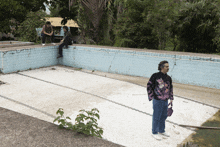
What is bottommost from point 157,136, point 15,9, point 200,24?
point 157,136

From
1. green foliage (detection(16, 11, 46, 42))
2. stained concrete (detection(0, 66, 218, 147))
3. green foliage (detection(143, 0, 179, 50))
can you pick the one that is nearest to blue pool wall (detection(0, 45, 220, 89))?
stained concrete (detection(0, 66, 218, 147))

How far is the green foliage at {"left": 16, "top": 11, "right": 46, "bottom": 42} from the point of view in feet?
38.9

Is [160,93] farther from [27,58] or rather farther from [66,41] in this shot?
[66,41]

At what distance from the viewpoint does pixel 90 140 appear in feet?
7.88

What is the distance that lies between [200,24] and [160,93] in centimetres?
590

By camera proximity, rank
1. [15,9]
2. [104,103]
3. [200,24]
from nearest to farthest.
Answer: [104,103]
[200,24]
[15,9]

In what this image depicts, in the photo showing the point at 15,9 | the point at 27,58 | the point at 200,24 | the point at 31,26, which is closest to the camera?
the point at 27,58

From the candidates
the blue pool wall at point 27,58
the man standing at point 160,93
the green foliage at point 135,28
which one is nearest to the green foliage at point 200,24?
the green foliage at point 135,28

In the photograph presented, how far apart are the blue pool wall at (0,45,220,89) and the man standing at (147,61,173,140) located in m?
3.45

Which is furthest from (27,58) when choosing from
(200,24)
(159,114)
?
(200,24)

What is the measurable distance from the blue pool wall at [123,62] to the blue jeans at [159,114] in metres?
3.52

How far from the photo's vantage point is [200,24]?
877 centimetres

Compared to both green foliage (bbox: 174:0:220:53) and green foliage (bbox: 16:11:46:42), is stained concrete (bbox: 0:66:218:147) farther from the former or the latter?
green foliage (bbox: 16:11:46:42)

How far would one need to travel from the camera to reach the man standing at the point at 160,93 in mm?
3904
